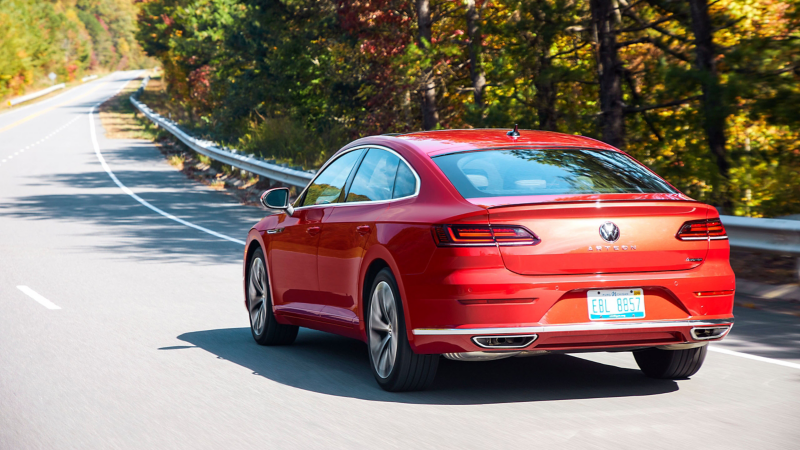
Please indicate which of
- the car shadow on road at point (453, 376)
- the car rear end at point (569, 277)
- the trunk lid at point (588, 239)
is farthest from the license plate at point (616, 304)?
the car shadow on road at point (453, 376)

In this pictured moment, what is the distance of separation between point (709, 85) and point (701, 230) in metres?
7.52

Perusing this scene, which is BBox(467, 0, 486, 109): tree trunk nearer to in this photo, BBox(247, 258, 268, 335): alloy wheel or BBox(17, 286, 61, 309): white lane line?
BBox(17, 286, 61, 309): white lane line

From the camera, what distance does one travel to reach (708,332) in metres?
6.07

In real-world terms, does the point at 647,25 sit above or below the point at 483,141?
above

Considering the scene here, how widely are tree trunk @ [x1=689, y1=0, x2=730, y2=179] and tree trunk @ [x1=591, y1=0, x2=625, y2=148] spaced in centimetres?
178

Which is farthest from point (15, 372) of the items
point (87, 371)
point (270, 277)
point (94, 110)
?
point (94, 110)

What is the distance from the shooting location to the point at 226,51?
123ft

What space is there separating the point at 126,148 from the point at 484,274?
38.2m

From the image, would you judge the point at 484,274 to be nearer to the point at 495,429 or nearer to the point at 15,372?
the point at 495,429

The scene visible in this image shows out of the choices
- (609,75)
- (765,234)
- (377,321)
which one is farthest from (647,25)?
(377,321)

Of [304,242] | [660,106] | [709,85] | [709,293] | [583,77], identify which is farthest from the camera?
[583,77]

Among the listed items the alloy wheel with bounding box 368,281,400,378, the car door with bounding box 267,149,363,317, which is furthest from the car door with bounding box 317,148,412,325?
the alloy wheel with bounding box 368,281,400,378

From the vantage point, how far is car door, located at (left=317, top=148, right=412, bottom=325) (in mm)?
6738

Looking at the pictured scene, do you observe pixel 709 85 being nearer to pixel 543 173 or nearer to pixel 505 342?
pixel 543 173
